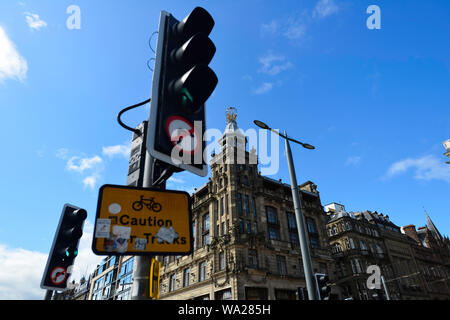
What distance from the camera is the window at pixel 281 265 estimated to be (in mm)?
35875

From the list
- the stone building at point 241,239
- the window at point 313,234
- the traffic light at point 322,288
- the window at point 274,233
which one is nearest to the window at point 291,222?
the stone building at point 241,239

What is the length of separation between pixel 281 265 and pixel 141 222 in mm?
37830

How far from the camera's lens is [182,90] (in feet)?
8.15

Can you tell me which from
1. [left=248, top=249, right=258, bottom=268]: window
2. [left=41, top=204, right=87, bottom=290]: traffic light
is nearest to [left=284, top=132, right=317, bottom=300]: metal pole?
[left=41, top=204, right=87, bottom=290]: traffic light

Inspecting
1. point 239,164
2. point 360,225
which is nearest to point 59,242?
point 239,164

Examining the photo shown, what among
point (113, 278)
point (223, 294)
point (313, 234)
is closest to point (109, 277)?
point (113, 278)

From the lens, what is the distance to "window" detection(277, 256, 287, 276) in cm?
3588

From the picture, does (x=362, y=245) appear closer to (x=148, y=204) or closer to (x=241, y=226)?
(x=241, y=226)
